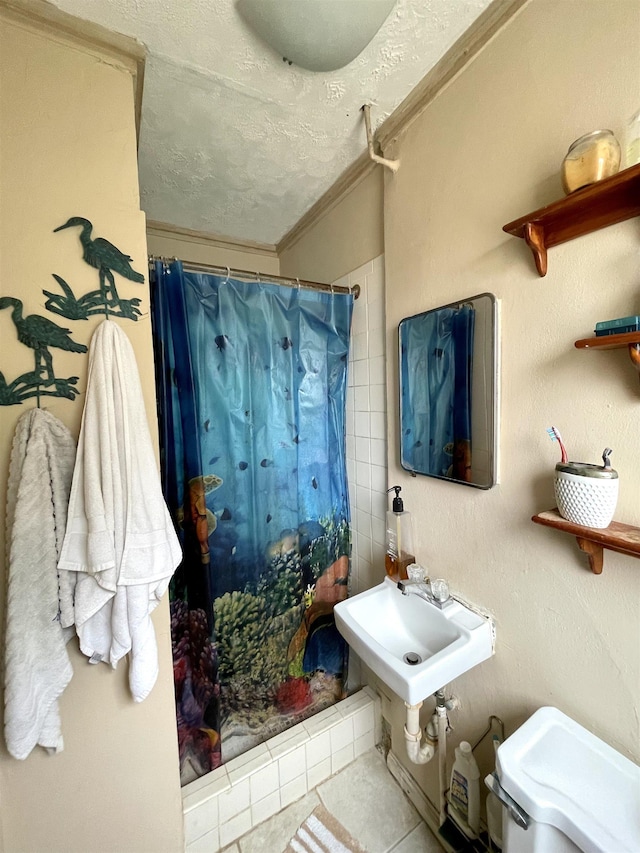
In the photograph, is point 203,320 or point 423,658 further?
point 203,320

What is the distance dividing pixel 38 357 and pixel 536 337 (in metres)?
1.20

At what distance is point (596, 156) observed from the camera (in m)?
0.62

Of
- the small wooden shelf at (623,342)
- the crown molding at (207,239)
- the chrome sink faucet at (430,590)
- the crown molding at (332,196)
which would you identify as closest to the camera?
the small wooden shelf at (623,342)

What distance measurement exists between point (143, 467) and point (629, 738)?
122 centimetres

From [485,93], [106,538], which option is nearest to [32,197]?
[106,538]

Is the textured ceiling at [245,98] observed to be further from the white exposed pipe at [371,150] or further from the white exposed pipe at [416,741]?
the white exposed pipe at [416,741]

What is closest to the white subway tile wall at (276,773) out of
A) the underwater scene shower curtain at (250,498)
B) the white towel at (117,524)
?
the underwater scene shower curtain at (250,498)

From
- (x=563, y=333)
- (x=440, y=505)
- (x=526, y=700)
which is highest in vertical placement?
(x=563, y=333)

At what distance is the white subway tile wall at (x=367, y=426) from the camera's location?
1.38m

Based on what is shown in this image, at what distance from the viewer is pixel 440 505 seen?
3.63 feet

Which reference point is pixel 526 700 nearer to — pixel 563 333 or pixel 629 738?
pixel 629 738

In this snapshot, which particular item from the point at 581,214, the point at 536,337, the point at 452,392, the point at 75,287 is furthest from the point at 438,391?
the point at 75,287

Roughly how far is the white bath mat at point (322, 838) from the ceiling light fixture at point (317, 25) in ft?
7.81

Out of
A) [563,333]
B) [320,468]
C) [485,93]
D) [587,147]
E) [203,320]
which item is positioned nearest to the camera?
[587,147]
